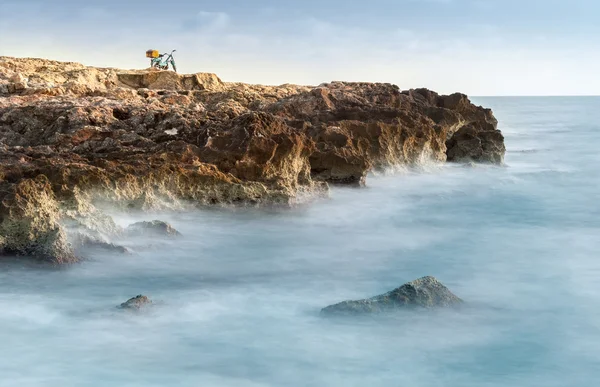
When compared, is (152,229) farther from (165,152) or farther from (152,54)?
(152,54)

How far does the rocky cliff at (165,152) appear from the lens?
21.4ft

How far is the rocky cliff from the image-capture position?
6.54m

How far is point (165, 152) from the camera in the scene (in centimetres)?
825

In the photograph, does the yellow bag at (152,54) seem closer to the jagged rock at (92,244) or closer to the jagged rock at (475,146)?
the jagged rock at (475,146)

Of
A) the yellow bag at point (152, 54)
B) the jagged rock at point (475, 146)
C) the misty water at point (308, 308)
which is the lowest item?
the misty water at point (308, 308)

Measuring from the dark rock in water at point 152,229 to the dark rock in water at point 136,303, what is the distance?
1625 mm

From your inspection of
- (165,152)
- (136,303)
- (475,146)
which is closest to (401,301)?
(136,303)

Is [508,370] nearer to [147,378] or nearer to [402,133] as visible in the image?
[147,378]

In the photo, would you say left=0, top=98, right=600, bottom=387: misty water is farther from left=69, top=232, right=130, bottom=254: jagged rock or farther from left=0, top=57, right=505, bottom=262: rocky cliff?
left=0, top=57, right=505, bottom=262: rocky cliff

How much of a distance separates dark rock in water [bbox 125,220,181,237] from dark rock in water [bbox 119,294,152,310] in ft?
5.33

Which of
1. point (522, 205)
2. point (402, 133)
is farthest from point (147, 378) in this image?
point (402, 133)

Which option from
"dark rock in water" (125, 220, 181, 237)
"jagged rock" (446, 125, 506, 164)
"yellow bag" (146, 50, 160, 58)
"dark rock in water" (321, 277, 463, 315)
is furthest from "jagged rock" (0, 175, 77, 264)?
"yellow bag" (146, 50, 160, 58)

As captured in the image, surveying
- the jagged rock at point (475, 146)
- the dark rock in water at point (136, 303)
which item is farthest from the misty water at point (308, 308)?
the jagged rock at point (475, 146)

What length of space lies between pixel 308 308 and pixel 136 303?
4.33 ft
